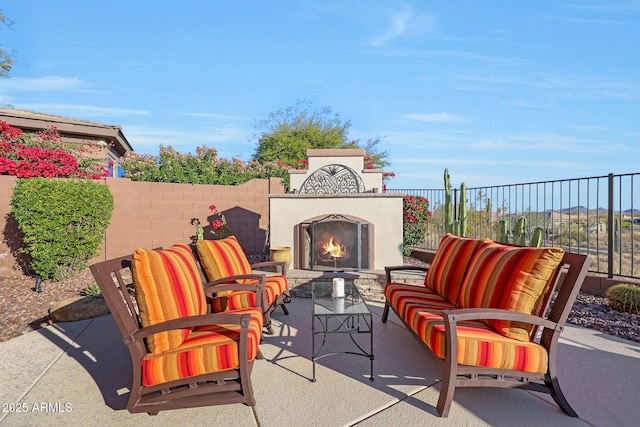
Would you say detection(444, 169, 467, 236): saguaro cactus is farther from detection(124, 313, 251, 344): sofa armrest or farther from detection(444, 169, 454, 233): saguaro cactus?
detection(124, 313, 251, 344): sofa armrest

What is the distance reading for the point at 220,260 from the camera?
11.7 feet

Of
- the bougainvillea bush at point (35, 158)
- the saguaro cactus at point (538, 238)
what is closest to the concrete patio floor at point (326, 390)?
the saguaro cactus at point (538, 238)

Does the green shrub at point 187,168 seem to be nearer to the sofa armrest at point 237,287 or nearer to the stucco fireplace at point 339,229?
the stucco fireplace at point 339,229

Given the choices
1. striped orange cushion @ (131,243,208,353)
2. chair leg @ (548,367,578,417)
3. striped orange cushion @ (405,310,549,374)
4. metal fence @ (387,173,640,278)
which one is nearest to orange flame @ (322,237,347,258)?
metal fence @ (387,173,640,278)

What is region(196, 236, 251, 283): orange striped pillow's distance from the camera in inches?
137

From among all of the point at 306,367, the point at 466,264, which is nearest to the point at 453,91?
the point at 466,264

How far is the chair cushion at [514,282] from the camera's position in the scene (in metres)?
2.33

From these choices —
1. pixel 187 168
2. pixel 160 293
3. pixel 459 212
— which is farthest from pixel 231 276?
pixel 187 168

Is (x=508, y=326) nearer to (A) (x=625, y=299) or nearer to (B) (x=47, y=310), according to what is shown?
(A) (x=625, y=299)

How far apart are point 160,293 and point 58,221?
163 inches

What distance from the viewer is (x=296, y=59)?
859cm

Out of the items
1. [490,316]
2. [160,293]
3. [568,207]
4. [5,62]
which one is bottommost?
[490,316]

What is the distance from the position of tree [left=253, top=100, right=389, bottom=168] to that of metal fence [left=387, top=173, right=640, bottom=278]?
8.51 meters

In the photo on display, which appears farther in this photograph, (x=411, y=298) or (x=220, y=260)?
(x=220, y=260)
